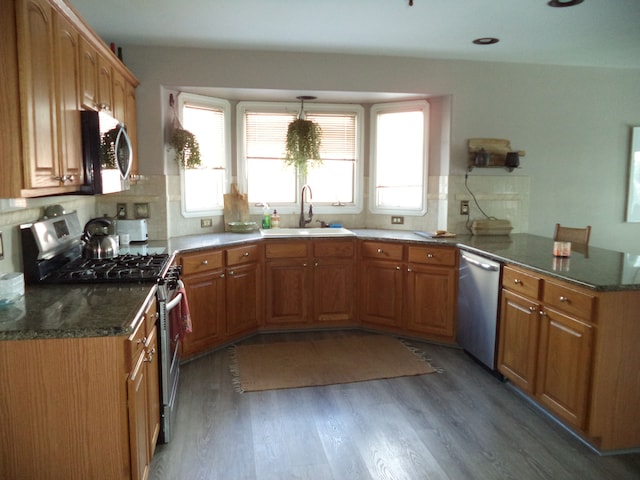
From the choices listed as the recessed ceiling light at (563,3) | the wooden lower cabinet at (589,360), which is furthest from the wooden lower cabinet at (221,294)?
the recessed ceiling light at (563,3)

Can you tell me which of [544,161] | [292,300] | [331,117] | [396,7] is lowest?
[292,300]

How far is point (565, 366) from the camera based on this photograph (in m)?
2.64

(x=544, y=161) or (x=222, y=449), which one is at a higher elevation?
(x=544, y=161)

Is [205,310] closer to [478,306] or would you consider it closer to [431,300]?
[431,300]

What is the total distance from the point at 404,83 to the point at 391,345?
2.27 meters

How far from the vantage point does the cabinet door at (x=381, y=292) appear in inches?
165

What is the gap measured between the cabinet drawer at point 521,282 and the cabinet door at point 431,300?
702mm

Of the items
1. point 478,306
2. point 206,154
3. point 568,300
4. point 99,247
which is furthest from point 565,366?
point 206,154

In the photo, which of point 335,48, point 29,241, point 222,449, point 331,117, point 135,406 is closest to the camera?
point 135,406

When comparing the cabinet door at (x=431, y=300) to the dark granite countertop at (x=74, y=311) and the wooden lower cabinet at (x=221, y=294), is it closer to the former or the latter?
the wooden lower cabinet at (x=221, y=294)

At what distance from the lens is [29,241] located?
7.82 ft

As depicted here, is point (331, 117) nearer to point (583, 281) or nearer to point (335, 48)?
point (335, 48)

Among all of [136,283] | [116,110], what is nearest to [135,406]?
[136,283]

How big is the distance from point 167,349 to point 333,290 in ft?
6.61
